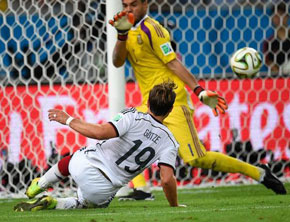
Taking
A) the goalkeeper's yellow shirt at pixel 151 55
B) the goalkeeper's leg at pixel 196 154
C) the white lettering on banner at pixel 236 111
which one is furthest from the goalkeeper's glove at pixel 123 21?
the white lettering on banner at pixel 236 111

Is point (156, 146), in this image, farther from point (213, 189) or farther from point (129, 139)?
point (213, 189)

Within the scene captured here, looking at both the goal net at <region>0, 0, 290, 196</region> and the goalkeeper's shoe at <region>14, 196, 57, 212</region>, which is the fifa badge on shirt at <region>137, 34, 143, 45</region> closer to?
the goal net at <region>0, 0, 290, 196</region>

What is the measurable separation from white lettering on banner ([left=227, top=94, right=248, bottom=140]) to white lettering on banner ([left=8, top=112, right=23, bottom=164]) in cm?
223

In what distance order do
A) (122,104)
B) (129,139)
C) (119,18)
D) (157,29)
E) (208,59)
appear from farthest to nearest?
(208,59), (122,104), (157,29), (119,18), (129,139)

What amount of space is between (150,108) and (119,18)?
1092 millimetres

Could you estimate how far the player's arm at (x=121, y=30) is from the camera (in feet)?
20.6

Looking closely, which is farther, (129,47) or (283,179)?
(283,179)

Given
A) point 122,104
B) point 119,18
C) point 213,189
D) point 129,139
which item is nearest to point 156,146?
point 129,139

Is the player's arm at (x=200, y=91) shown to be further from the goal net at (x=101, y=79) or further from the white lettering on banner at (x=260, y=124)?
the white lettering on banner at (x=260, y=124)

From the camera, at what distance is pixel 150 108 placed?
5.47m

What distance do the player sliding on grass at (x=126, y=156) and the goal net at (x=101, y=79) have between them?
2.63 meters

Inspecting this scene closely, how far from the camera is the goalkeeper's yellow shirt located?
675 cm

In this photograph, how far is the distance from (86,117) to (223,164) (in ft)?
6.43

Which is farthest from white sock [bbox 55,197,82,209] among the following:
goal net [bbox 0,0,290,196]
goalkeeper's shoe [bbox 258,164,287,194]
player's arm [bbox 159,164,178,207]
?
goal net [bbox 0,0,290,196]
